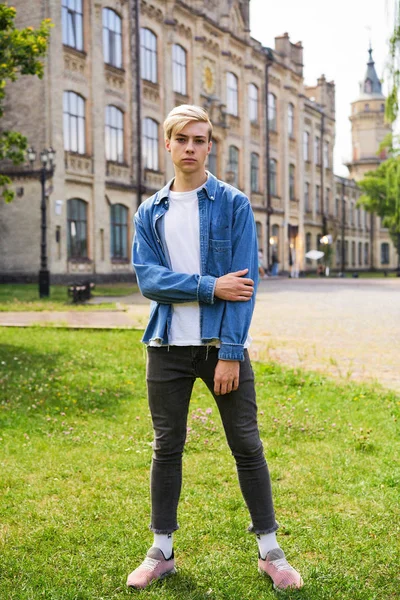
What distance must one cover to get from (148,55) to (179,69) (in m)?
3.42

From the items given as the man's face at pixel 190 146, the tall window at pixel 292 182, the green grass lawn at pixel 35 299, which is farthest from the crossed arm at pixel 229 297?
the tall window at pixel 292 182

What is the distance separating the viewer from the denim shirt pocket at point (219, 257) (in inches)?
133

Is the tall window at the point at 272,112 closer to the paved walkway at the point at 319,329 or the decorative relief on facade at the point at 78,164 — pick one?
the decorative relief on facade at the point at 78,164

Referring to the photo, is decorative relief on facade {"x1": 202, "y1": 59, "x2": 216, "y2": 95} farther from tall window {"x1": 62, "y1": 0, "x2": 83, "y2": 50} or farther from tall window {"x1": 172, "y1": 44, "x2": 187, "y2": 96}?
tall window {"x1": 62, "y1": 0, "x2": 83, "y2": 50}

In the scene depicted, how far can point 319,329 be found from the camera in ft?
44.1

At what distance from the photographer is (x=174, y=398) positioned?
3.42 metres

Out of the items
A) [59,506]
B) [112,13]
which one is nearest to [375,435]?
[59,506]

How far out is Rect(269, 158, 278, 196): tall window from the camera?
51.3 meters

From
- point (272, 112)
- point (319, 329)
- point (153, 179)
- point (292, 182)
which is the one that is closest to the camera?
point (319, 329)

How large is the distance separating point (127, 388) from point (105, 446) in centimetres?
222

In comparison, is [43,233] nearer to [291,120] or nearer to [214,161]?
[214,161]

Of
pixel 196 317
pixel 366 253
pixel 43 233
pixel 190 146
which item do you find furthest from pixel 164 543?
pixel 366 253

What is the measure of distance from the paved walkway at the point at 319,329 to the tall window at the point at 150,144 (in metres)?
16.2

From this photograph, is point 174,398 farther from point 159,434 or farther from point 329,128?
point 329,128
